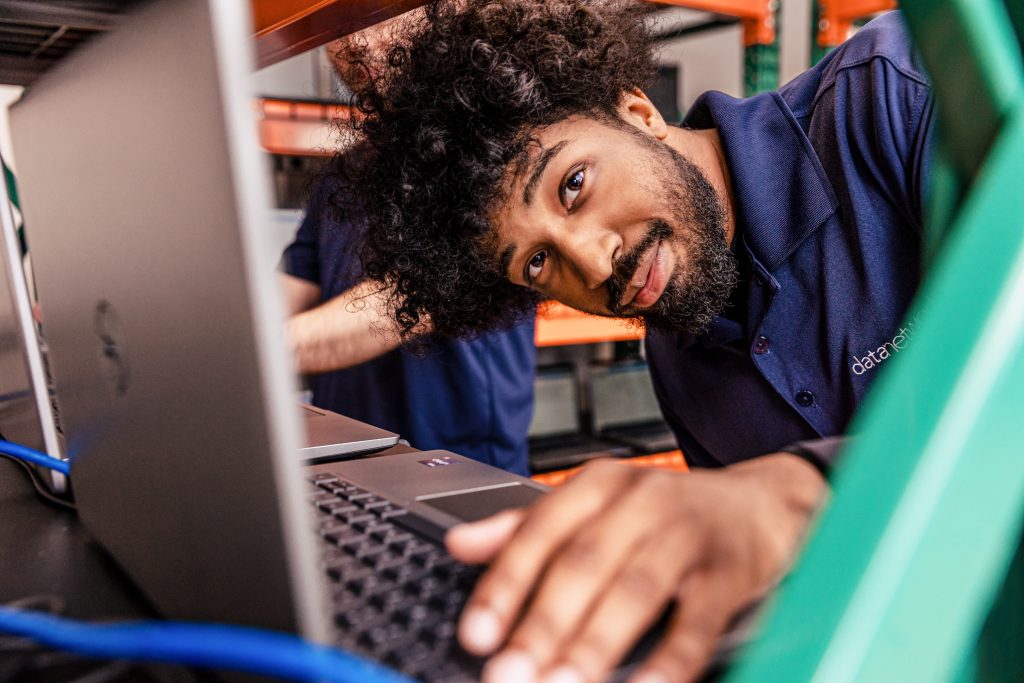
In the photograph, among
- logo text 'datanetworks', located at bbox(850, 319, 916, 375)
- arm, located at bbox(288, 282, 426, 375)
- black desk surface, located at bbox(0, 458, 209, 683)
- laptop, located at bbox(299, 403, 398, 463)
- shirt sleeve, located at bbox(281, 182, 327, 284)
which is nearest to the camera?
black desk surface, located at bbox(0, 458, 209, 683)

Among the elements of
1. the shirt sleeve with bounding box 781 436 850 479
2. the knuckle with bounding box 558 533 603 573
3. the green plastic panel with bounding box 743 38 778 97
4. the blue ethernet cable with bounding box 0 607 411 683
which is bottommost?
the knuckle with bounding box 558 533 603 573

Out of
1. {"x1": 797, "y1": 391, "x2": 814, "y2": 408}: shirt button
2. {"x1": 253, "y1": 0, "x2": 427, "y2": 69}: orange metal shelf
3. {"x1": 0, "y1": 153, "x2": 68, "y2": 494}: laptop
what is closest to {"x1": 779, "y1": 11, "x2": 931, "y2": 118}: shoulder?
{"x1": 797, "y1": 391, "x2": 814, "y2": 408}: shirt button

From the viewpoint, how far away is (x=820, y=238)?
91cm

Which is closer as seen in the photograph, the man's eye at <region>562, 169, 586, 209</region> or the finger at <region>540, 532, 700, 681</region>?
the finger at <region>540, 532, 700, 681</region>

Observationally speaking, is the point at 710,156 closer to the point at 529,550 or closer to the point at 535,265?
the point at 535,265

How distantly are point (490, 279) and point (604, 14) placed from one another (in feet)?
1.53

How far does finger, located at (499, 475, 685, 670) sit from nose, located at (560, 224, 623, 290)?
662 millimetres

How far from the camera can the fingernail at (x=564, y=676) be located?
0.82 ft

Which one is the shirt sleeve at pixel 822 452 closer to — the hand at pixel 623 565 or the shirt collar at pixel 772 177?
the hand at pixel 623 565

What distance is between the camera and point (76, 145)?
1.21ft

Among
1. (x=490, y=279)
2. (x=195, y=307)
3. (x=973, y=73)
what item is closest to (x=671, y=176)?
(x=490, y=279)

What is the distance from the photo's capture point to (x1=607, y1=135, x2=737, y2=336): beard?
38.6 inches

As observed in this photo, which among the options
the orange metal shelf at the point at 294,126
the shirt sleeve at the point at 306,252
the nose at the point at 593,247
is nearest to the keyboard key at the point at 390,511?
the nose at the point at 593,247

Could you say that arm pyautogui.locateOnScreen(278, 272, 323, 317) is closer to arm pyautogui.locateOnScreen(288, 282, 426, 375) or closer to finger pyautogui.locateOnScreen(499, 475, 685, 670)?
arm pyautogui.locateOnScreen(288, 282, 426, 375)
